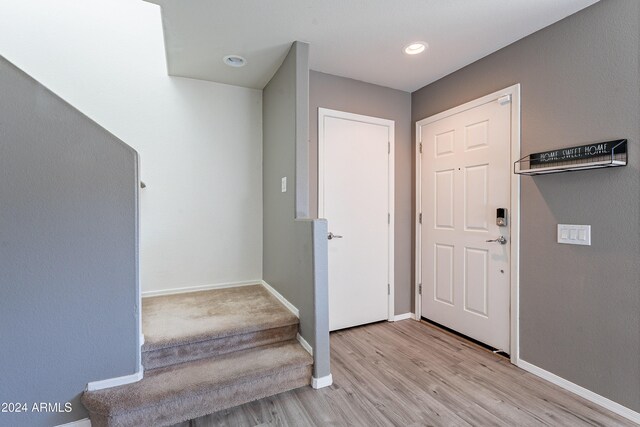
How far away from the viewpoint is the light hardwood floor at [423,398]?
168 centimetres

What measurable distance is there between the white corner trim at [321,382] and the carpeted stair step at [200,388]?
0.14ft

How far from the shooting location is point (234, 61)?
2496 mm

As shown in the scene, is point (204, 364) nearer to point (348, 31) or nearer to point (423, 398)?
point (423, 398)

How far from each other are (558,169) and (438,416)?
1.69 metres

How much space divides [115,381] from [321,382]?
4.02 ft

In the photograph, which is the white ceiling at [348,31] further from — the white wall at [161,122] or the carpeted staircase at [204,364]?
the carpeted staircase at [204,364]

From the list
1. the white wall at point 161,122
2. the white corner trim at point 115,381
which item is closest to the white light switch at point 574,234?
the white wall at point 161,122

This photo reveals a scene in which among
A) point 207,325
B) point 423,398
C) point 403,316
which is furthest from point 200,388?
point 403,316

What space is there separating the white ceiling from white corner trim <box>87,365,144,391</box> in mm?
2217

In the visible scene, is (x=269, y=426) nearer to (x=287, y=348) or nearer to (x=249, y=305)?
(x=287, y=348)

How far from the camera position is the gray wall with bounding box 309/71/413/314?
9.26 ft

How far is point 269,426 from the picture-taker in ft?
5.42

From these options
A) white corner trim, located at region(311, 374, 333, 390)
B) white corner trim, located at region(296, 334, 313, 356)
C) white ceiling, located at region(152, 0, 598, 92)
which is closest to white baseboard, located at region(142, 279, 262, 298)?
white corner trim, located at region(296, 334, 313, 356)

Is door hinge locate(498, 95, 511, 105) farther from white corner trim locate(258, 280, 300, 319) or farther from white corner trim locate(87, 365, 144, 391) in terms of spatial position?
white corner trim locate(87, 365, 144, 391)
